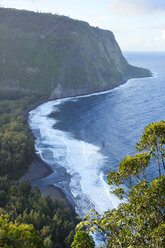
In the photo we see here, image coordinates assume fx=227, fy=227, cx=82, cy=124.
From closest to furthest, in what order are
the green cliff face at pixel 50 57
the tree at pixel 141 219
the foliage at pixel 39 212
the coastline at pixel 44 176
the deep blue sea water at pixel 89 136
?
the tree at pixel 141 219 → the foliage at pixel 39 212 → the coastline at pixel 44 176 → the deep blue sea water at pixel 89 136 → the green cliff face at pixel 50 57

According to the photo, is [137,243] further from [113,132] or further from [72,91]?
[72,91]

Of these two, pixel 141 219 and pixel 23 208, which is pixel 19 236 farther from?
pixel 23 208

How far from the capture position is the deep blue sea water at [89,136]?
45.6 meters

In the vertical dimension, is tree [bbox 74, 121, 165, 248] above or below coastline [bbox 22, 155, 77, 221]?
above

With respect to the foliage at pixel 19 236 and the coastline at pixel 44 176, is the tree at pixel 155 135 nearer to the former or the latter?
the foliage at pixel 19 236

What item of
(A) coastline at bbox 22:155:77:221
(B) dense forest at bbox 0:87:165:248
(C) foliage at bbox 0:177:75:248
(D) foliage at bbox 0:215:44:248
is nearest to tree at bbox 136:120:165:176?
(B) dense forest at bbox 0:87:165:248

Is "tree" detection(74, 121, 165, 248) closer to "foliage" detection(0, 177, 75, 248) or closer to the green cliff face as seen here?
"foliage" detection(0, 177, 75, 248)

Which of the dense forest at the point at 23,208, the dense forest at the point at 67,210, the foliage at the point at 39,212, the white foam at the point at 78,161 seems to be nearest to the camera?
the dense forest at the point at 67,210

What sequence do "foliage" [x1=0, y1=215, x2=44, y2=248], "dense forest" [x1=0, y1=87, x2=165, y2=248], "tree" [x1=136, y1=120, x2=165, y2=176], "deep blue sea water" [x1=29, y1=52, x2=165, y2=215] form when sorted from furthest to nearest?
1. "deep blue sea water" [x1=29, y1=52, x2=165, y2=215]
2. "tree" [x1=136, y1=120, x2=165, y2=176]
3. "foliage" [x1=0, y1=215, x2=44, y2=248]
4. "dense forest" [x1=0, y1=87, x2=165, y2=248]

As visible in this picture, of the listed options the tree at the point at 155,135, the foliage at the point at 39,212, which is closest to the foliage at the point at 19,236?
the tree at the point at 155,135

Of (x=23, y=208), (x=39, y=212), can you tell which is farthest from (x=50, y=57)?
(x=39, y=212)

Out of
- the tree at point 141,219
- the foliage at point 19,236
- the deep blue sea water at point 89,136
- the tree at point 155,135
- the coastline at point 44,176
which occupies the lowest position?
the coastline at point 44,176

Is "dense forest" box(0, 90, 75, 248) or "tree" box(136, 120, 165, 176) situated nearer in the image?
"tree" box(136, 120, 165, 176)

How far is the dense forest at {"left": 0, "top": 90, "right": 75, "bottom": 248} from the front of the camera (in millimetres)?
12344
